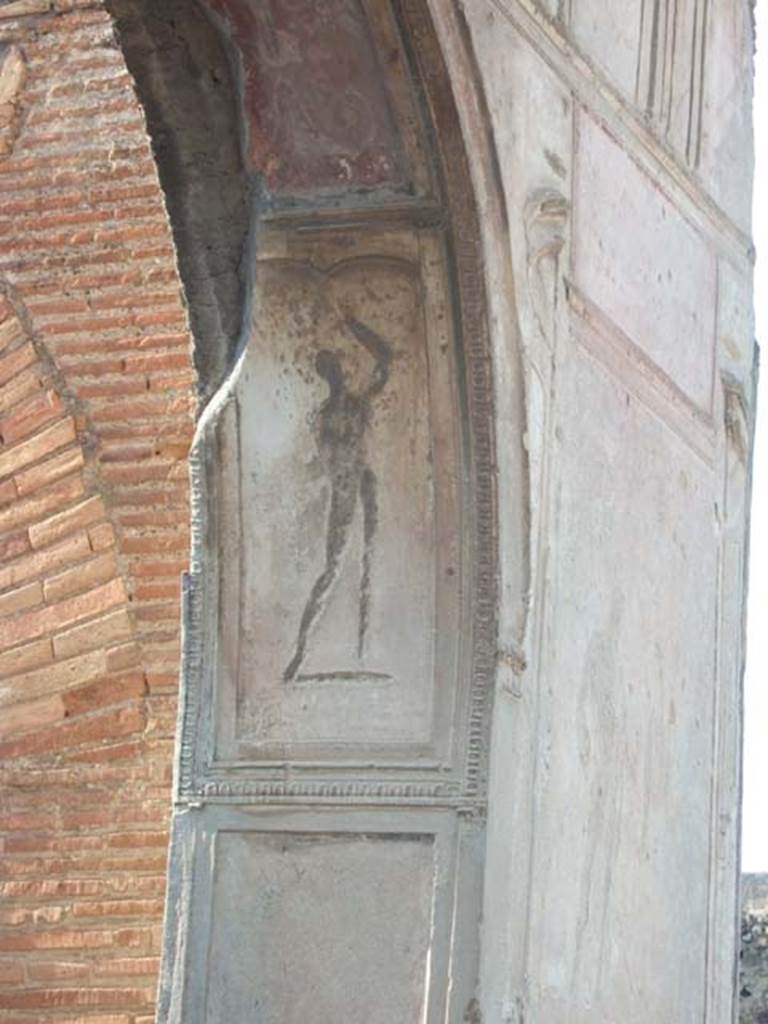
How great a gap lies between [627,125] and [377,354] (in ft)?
3.08

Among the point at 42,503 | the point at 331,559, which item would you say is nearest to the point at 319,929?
the point at 331,559

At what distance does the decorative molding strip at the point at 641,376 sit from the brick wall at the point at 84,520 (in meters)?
1.49

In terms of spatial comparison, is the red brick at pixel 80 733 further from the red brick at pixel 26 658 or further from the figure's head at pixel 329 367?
the figure's head at pixel 329 367

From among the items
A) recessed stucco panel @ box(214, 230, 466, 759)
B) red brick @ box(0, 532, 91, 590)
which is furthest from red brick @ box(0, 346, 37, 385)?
recessed stucco panel @ box(214, 230, 466, 759)

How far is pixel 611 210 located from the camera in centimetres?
571

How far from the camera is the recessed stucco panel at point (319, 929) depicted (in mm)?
5012

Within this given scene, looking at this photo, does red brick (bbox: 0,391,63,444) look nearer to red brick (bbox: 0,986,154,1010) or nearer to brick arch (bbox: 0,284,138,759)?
brick arch (bbox: 0,284,138,759)

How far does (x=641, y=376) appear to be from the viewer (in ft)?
19.0

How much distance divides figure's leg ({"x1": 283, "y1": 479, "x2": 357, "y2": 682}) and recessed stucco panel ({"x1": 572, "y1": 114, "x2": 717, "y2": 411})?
0.62 m

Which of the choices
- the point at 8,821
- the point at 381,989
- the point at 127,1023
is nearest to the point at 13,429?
the point at 8,821

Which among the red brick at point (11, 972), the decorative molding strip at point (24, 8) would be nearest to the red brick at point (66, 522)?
the red brick at point (11, 972)

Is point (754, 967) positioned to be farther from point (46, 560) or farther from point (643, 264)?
point (643, 264)

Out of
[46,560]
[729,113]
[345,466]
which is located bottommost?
[345,466]

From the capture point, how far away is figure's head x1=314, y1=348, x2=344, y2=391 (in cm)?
513
